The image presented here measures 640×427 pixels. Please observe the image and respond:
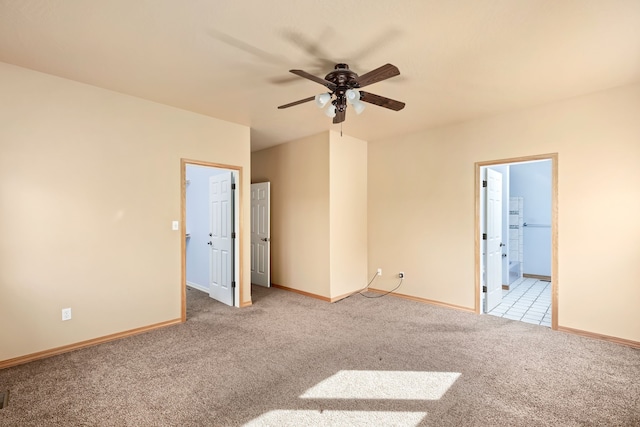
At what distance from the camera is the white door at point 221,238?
15.0ft

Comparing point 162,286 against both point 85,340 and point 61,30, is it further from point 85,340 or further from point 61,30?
point 61,30

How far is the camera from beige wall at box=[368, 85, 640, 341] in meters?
3.20

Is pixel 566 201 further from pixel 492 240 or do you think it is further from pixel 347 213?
pixel 347 213

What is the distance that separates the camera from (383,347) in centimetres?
314

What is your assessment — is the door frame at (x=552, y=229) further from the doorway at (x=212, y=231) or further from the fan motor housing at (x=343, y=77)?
the doorway at (x=212, y=231)

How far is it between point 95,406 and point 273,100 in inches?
125

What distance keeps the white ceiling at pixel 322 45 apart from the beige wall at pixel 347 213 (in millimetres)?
1670

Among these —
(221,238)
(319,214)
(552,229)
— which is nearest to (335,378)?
(319,214)

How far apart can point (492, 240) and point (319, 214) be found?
258cm

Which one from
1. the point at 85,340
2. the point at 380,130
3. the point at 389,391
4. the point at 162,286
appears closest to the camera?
the point at 389,391

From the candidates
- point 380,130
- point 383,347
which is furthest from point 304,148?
point 383,347

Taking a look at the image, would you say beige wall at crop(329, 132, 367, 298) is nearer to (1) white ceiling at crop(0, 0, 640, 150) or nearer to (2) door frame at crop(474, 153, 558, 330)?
(1) white ceiling at crop(0, 0, 640, 150)

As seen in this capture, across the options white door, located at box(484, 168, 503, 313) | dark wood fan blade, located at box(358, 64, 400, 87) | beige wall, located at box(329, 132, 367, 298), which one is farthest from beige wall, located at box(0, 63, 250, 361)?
white door, located at box(484, 168, 503, 313)

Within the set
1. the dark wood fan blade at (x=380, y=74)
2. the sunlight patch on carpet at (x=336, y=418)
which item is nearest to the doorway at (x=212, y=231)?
the sunlight patch on carpet at (x=336, y=418)
